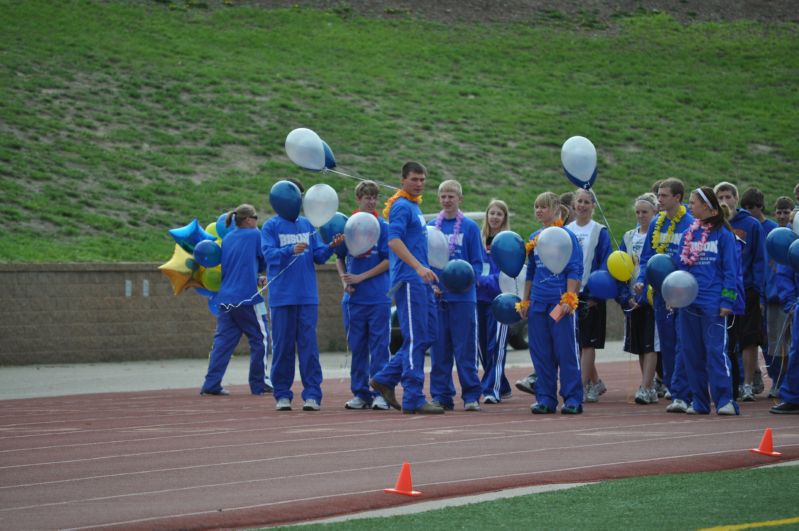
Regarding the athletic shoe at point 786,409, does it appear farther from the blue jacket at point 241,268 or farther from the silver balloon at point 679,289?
the blue jacket at point 241,268

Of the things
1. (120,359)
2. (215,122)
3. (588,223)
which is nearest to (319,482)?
(588,223)

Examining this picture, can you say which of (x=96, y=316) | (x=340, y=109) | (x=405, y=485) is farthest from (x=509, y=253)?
(x=340, y=109)

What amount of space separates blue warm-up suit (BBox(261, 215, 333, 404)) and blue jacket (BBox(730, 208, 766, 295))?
405 cm

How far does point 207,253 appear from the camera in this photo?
14.6 metres

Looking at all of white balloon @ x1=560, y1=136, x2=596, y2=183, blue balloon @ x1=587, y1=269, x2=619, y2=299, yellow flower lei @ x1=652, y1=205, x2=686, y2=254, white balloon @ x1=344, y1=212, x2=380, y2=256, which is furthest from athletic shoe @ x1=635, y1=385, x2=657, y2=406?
white balloon @ x1=344, y1=212, x2=380, y2=256

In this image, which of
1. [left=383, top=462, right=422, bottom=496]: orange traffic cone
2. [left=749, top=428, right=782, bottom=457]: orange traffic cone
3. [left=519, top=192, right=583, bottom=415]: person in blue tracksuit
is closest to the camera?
[left=383, top=462, right=422, bottom=496]: orange traffic cone

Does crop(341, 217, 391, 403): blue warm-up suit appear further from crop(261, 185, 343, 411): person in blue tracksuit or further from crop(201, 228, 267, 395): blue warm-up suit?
crop(201, 228, 267, 395): blue warm-up suit

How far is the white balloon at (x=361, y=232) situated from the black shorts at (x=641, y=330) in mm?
2778

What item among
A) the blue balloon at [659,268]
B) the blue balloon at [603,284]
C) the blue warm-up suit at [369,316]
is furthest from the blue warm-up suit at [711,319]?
the blue warm-up suit at [369,316]

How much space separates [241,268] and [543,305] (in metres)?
3.92

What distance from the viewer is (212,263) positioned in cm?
1472

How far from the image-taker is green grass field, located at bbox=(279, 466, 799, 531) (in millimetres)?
6602

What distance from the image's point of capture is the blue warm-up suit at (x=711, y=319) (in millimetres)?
11336

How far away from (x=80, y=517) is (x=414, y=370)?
4950mm
